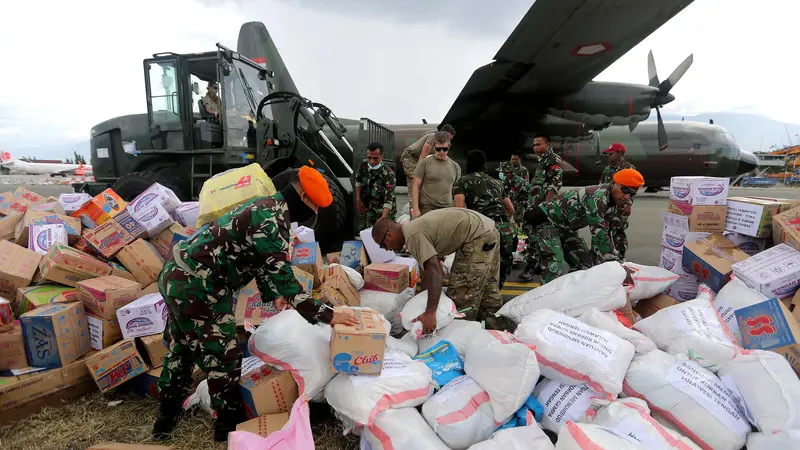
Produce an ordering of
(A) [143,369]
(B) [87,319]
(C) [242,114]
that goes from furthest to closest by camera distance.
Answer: (C) [242,114]
(B) [87,319]
(A) [143,369]

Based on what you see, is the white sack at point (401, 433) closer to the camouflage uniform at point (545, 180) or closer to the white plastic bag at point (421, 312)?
the white plastic bag at point (421, 312)

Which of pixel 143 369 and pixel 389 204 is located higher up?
pixel 389 204

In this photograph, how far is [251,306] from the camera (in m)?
2.71

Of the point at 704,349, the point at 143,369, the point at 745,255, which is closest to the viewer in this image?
the point at 704,349

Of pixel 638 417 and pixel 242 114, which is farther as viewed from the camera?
pixel 242 114

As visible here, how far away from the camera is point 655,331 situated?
2.21 m

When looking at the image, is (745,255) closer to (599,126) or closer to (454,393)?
(454,393)

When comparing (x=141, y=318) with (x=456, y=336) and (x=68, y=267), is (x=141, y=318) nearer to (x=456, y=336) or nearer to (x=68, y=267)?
(x=68, y=267)

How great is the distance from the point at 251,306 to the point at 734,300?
3217 millimetres

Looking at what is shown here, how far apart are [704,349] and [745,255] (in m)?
1.51

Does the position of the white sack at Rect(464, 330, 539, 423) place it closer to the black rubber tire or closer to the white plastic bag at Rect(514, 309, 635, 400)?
the white plastic bag at Rect(514, 309, 635, 400)

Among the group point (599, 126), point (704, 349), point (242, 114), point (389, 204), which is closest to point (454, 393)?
point (704, 349)

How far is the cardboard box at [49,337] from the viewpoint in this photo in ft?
7.60

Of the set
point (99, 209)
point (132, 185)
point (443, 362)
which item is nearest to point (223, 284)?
point (443, 362)
